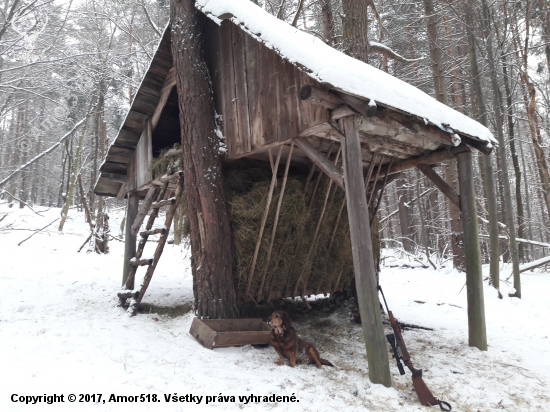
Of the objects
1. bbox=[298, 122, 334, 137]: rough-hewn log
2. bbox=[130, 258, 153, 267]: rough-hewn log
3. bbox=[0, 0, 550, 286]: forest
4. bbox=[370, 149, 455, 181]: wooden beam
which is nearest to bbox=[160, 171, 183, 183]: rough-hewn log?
bbox=[130, 258, 153, 267]: rough-hewn log

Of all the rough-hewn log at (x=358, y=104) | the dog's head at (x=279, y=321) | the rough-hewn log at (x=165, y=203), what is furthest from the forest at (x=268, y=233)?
the dog's head at (x=279, y=321)

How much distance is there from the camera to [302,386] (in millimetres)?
3373

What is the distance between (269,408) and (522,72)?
9.22 m

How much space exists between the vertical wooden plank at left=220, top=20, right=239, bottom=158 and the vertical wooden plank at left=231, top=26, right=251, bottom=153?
0.28 ft

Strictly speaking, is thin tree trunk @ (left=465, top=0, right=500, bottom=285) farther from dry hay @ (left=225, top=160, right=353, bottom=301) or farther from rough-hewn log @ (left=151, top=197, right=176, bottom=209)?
rough-hewn log @ (left=151, top=197, right=176, bottom=209)

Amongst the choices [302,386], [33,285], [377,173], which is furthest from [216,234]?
[33,285]

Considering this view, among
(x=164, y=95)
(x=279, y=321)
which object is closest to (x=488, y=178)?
(x=279, y=321)

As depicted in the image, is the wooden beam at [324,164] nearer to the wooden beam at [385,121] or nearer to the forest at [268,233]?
the forest at [268,233]

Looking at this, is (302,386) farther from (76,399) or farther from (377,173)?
(377,173)

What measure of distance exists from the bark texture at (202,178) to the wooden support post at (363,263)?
2034 mm

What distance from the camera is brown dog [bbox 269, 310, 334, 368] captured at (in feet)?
13.1

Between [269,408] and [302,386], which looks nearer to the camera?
[269,408]

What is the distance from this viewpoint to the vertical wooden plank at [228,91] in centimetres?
500

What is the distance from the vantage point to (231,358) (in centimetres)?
401
